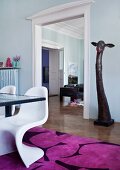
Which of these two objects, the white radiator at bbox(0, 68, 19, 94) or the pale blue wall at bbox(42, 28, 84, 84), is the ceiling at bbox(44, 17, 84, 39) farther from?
the white radiator at bbox(0, 68, 19, 94)

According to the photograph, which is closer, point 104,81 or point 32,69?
point 104,81

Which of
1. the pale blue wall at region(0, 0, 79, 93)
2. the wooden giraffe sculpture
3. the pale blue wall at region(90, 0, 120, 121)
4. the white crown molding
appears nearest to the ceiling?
the white crown molding

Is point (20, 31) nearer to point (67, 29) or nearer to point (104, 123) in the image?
point (104, 123)

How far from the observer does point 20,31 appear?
18.1 ft

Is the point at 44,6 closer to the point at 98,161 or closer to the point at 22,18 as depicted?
the point at 22,18

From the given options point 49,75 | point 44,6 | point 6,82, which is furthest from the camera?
point 49,75

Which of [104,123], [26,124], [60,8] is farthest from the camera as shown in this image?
[60,8]

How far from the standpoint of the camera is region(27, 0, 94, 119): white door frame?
4.33 metres

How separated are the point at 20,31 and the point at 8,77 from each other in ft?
4.17

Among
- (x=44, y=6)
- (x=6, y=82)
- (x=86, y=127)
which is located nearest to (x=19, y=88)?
(x=6, y=82)

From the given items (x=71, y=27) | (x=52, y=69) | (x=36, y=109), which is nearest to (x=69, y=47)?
(x=71, y=27)

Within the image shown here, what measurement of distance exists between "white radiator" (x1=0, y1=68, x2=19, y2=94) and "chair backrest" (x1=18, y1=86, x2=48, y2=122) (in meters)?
2.87

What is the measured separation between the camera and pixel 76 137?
10.0 feet

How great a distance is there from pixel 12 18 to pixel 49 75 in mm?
4318
